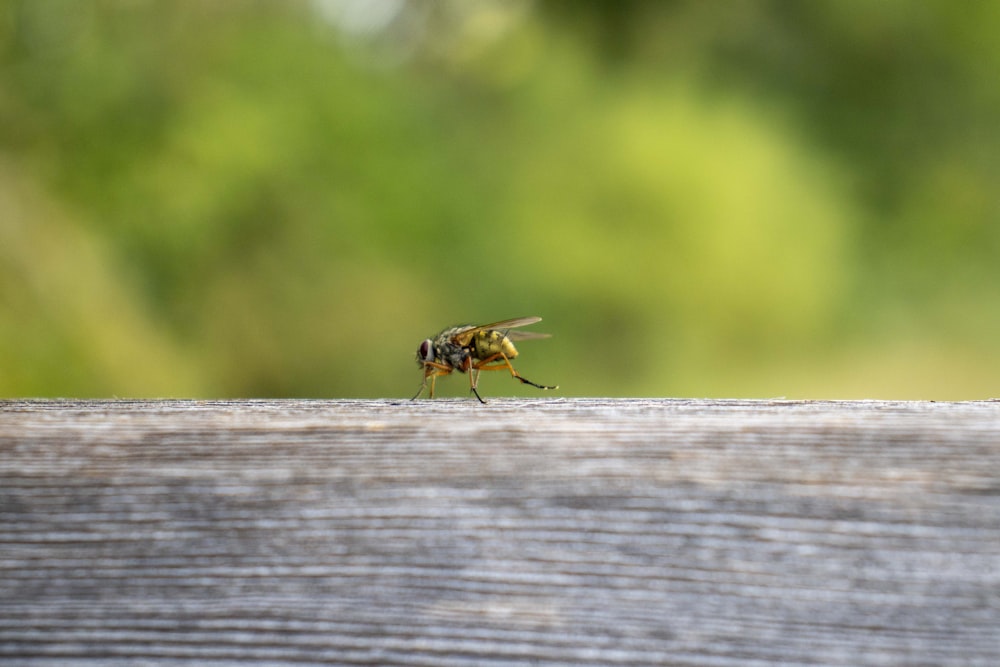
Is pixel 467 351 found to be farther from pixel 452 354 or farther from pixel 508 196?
pixel 508 196

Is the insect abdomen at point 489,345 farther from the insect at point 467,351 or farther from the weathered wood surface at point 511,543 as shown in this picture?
the weathered wood surface at point 511,543

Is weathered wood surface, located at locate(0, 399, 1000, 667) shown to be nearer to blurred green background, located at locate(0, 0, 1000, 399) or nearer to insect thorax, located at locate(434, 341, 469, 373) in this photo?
insect thorax, located at locate(434, 341, 469, 373)

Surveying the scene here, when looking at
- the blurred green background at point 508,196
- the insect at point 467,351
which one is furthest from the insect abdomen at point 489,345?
the blurred green background at point 508,196

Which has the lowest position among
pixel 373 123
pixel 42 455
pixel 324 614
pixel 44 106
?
pixel 324 614

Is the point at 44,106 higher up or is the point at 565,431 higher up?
the point at 44,106

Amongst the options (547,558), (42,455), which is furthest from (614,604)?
(42,455)

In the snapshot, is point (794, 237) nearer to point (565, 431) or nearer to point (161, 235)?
point (161, 235)
